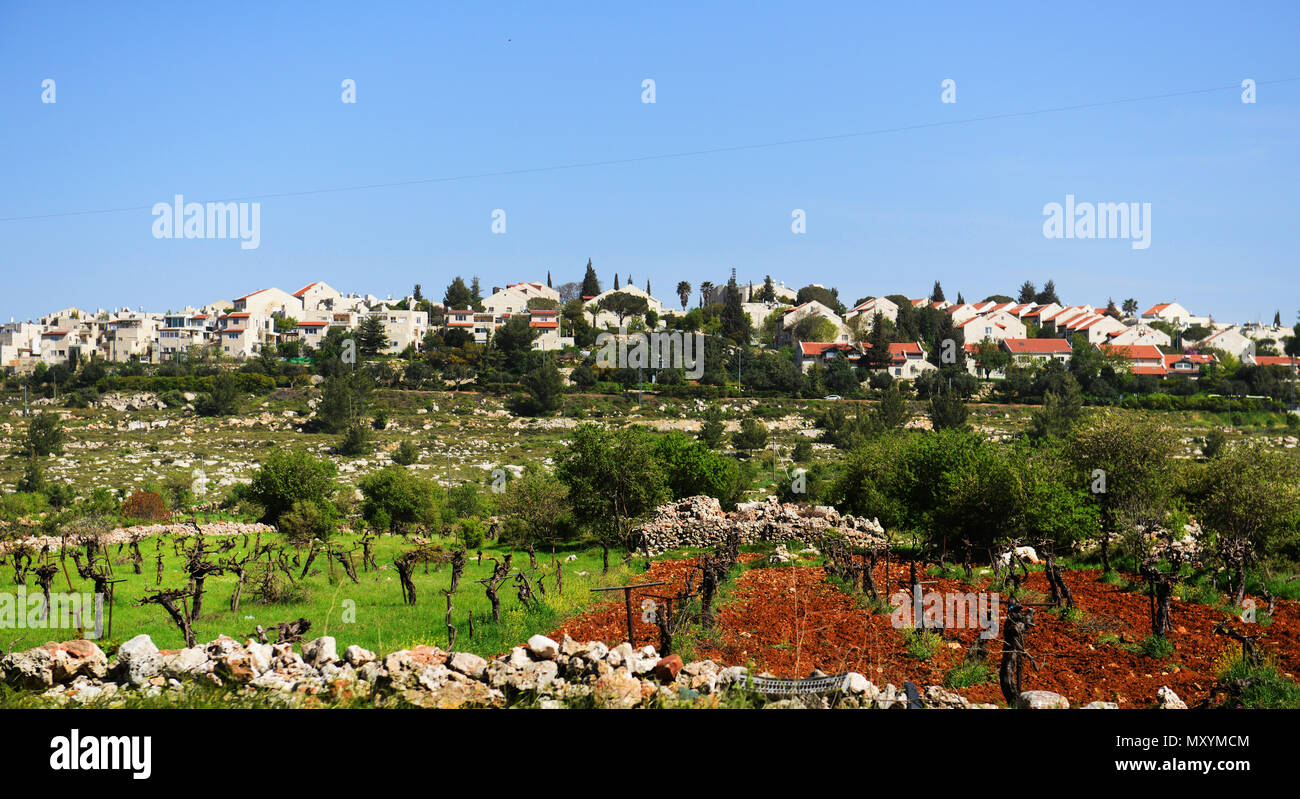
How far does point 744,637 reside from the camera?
58.2ft

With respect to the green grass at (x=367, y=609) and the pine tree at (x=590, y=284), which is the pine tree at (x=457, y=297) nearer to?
the pine tree at (x=590, y=284)

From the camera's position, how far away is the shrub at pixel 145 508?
4428cm

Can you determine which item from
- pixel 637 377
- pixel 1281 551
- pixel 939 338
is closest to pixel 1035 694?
pixel 1281 551

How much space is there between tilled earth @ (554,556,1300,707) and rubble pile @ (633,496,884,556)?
9.64 metres

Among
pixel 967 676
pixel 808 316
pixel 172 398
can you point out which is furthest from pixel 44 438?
pixel 808 316

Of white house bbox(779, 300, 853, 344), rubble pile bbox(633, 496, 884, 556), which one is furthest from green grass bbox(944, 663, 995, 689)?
white house bbox(779, 300, 853, 344)

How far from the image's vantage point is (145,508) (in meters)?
44.7

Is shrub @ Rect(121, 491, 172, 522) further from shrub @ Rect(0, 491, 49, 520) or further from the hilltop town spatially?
the hilltop town

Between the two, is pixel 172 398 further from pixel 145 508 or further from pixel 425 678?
pixel 425 678

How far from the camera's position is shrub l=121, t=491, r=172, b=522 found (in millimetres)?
44281

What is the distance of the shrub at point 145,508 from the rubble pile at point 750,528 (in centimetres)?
2575

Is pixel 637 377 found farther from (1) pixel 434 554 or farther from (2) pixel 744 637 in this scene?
(2) pixel 744 637

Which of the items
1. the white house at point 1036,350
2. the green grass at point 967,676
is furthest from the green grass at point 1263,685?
the white house at point 1036,350
